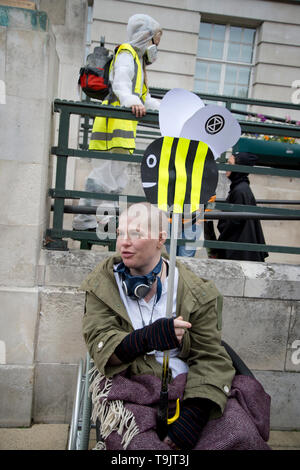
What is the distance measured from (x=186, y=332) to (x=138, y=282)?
1.12ft

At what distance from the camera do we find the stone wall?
114 inches

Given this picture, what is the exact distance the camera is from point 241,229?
13.6ft

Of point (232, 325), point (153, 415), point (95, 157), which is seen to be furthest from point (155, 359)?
point (95, 157)

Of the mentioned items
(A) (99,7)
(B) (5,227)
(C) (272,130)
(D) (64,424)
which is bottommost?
(D) (64,424)

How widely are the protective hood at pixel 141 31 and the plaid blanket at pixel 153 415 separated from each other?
3.02 m

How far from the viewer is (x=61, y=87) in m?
6.65

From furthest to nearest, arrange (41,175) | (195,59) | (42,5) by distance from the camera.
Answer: (195,59), (42,5), (41,175)

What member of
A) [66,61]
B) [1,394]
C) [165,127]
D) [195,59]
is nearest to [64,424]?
[1,394]

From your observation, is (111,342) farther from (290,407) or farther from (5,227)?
(290,407)

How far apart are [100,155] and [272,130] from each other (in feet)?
4.17

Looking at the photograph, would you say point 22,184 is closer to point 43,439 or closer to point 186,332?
point 186,332

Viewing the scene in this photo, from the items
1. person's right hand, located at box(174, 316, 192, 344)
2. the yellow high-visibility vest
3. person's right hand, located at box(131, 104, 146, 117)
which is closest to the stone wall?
person's right hand, located at box(131, 104, 146, 117)

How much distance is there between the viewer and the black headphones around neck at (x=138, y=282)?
80.5 inches

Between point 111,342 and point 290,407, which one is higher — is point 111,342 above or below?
above
